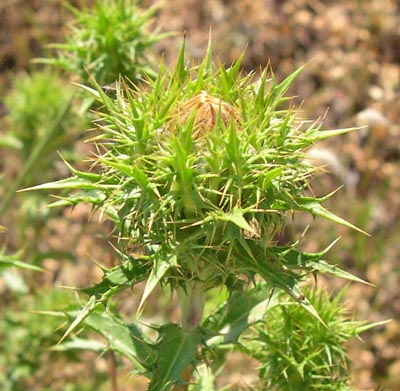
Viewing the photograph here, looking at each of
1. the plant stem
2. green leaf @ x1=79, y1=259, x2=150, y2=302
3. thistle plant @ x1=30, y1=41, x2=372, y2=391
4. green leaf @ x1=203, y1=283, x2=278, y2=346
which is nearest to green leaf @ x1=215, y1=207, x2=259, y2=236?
thistle plant @ x1=30, y1=41, x2=372, y2=391

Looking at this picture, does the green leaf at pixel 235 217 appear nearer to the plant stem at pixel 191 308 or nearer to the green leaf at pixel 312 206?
the green leaf at pixel 312 206

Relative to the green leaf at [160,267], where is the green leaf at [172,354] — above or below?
below

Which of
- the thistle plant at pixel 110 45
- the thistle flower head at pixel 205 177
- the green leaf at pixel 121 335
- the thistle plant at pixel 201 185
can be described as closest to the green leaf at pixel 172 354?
the thistle plant at pixel 201 185

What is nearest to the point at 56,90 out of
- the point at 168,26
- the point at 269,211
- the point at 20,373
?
the point at 20,373

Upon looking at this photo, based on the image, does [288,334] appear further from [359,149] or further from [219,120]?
[359,149]

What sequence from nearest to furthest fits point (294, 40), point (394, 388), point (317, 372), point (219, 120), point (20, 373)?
point (219, 120)
point (317, 372)
point (20, 373)
point (394, 388)
point (294, 40)

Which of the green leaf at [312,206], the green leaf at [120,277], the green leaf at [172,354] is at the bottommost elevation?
the green leaf at [172,354]

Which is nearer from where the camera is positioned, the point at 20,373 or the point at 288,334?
the point at 288,334
